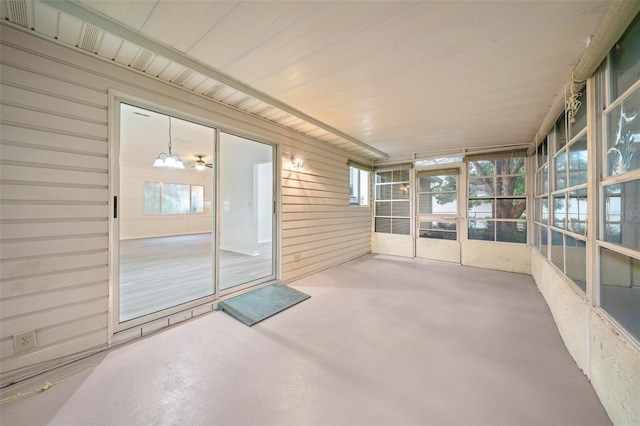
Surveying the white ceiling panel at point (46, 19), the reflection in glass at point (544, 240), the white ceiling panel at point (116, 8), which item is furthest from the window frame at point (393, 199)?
the white ceiling panel at point (46, 19)

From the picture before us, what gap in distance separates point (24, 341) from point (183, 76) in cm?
257

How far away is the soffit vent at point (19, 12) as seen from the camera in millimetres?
1513

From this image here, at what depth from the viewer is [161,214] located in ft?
22.0

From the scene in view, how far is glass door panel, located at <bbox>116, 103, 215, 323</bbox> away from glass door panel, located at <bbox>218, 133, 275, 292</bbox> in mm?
309

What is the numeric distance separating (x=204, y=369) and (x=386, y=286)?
2.79 m

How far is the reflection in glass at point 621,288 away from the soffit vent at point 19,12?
13.3 feet

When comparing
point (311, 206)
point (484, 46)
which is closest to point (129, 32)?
point (484, 46)

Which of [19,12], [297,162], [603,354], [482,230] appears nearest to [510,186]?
[482,230]

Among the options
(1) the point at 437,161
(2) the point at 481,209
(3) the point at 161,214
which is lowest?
(3) the point at 161,214

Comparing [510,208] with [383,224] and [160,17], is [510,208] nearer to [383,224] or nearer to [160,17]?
[383,224]

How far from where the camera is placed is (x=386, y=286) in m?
3.78

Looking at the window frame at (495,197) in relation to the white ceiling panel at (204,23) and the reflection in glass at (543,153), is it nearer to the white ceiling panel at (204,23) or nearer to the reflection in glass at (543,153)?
the reflection in glass at (543,153)

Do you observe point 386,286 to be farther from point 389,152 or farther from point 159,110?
point 159,110

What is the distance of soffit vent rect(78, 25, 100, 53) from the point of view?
1.72m
